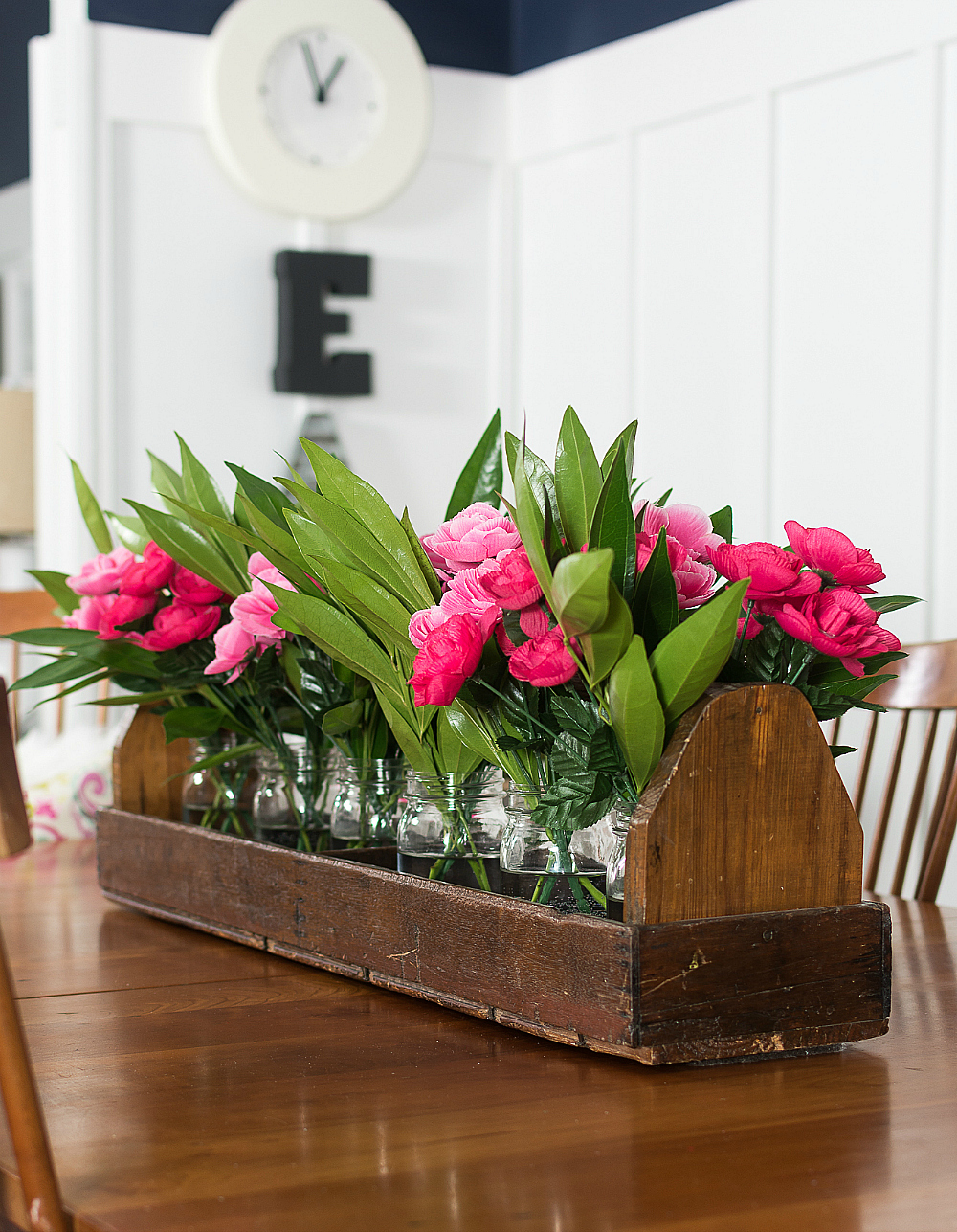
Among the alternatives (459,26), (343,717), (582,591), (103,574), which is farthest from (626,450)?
(459,26)

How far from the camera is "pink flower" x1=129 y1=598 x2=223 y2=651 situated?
131 centimetres

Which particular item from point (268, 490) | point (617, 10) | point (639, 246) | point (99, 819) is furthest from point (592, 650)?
point (617, 10)

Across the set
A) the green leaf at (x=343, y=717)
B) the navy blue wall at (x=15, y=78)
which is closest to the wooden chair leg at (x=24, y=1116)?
the green leaf at (x=343, y=717)

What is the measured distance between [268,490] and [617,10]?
2.76m

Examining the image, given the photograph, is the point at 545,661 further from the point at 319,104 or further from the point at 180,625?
the point at 319,104

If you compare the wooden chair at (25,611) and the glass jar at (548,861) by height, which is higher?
the wooden chair at (25,611)

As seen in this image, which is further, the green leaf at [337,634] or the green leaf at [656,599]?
the green leaf at [337,634]

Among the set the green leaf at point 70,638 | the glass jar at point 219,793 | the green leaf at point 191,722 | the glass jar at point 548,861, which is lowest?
the glass jar at point 219,793

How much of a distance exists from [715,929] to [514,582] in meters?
0.24

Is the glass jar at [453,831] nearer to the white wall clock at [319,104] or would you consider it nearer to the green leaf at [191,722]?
the green leaf at [191,722]

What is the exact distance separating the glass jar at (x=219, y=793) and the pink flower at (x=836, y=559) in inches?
26.0

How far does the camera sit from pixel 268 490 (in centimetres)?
124

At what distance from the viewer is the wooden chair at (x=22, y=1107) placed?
604 millimetres

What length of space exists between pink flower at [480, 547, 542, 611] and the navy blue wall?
3555 millimetres
